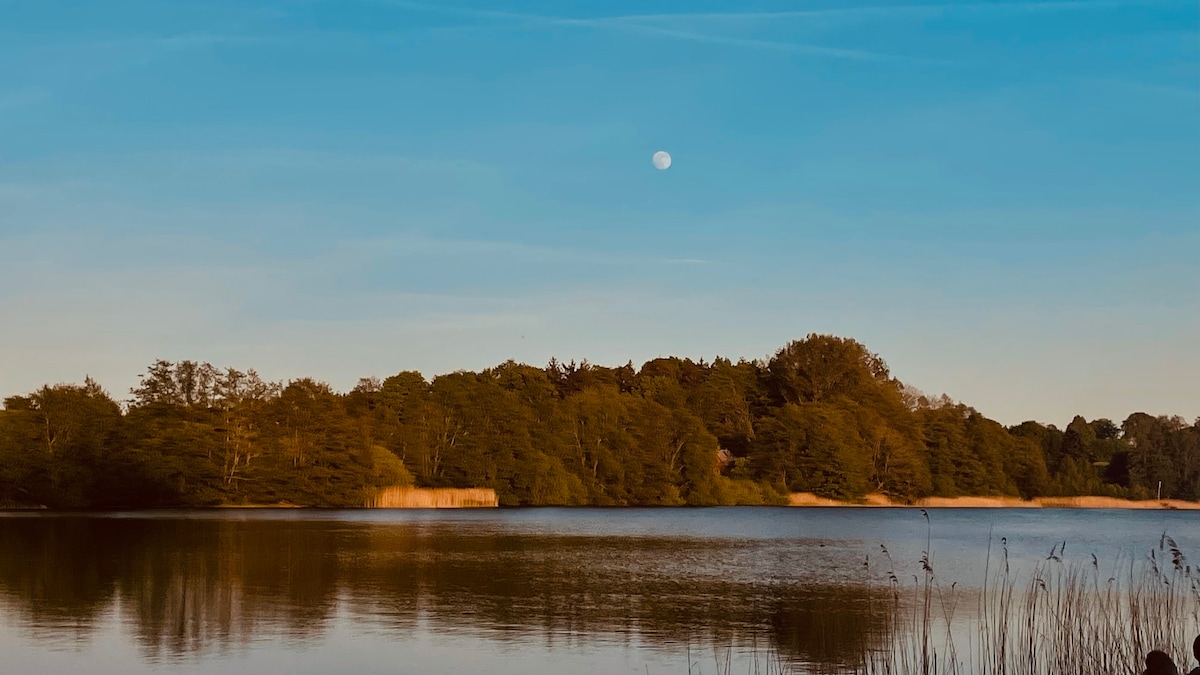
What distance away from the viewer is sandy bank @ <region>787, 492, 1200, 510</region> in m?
96.5

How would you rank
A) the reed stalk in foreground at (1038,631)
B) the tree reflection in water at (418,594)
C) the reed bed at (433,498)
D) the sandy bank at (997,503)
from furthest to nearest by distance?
the sandy bank at (997,503), the reed bed at (433,498), the tree reflection in water at (418,594), the reed stalk in foreground at (1038,631)

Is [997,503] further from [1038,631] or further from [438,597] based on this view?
[1038,631]

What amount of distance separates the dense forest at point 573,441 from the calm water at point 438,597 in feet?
84.7

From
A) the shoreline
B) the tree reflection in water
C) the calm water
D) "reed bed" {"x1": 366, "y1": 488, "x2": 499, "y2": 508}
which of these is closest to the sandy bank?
the shoreline

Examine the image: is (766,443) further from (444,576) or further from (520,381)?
(444,576)

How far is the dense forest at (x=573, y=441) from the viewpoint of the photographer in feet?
236

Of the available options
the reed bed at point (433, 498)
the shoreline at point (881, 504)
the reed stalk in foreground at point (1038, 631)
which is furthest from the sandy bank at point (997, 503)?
the reed stalk in foreground at point (1038, 631)

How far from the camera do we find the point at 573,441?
9406 cm

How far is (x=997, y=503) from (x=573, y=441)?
132 ft

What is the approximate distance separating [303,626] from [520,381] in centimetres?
7956

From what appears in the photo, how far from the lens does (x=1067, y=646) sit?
12.3 meters

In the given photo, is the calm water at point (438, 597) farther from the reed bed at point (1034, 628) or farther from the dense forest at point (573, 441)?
the dense forest at point (573, 441)

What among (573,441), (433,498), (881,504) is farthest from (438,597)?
(881,504)

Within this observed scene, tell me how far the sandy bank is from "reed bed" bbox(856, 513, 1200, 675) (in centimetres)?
6628
